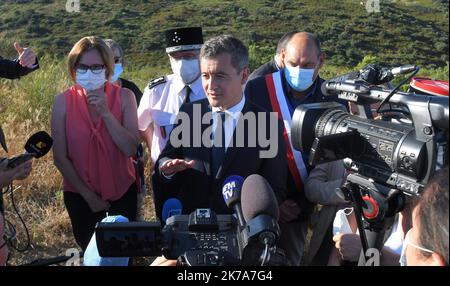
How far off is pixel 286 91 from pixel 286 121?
8.5 inches

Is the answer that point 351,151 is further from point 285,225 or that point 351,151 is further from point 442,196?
point 285,225

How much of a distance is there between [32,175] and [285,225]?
266 cm

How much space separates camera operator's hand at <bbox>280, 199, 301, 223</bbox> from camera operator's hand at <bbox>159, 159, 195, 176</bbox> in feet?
2.45

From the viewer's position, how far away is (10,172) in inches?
109

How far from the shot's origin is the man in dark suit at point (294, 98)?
3.14 metres

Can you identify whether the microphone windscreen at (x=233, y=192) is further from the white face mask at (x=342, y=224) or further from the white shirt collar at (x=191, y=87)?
the white shirt collar at (x=191, y=87)

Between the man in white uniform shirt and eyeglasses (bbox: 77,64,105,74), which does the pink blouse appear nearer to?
eyeglasses (bbox: 77,64,105,74)

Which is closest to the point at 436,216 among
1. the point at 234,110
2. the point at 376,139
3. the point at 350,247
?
the point at 376,139

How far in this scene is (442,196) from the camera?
1.32 m

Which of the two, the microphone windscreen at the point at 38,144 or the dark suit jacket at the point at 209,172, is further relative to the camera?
the microphone windscreen at the point at 38,144

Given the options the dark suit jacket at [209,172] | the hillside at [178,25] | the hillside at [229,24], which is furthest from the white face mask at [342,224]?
the hillside at [229,24]

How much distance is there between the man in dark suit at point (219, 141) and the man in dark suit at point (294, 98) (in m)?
0.40

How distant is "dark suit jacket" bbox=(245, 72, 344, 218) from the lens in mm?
3176

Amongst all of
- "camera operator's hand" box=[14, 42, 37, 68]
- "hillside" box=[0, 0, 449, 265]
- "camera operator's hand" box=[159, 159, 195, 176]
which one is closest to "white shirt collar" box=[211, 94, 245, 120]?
"camera operator's hand" box=[159, 159, 195, 176]
